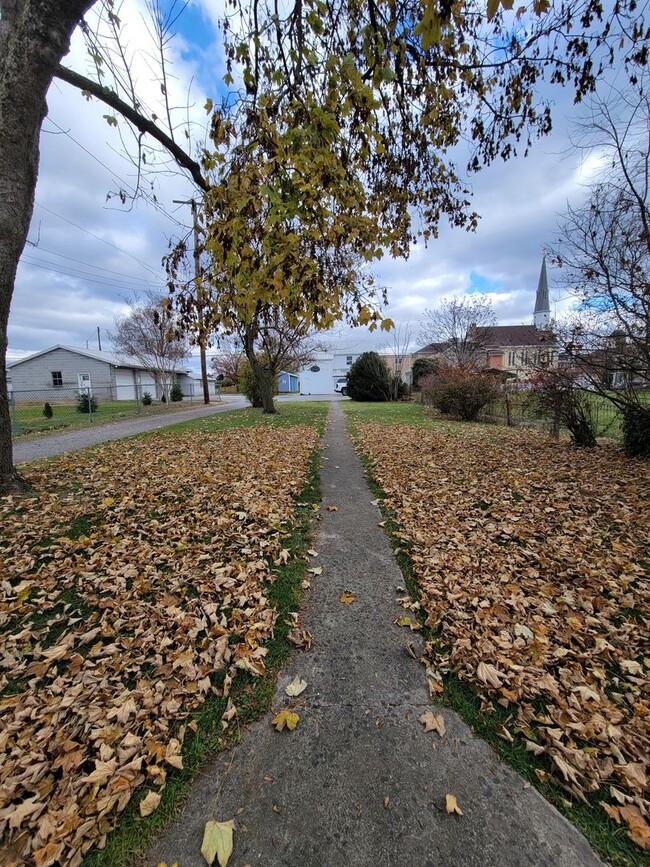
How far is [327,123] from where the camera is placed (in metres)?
2.79

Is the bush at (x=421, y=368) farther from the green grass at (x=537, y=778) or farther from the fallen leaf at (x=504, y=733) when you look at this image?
the fallen leaf at (x=504, y=733)

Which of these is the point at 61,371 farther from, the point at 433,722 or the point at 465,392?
the point at 433,722

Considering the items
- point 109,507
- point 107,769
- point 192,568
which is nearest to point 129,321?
point 109,507

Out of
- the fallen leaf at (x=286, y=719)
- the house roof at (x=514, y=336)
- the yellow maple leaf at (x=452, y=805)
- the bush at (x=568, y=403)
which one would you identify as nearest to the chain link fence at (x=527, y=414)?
the bush at (x=568, y=403)

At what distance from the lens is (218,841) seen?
1467mm

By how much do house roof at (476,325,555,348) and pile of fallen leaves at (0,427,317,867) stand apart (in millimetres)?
6527

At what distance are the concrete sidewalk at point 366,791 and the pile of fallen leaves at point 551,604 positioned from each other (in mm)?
228

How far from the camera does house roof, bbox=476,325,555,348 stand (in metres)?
7.95

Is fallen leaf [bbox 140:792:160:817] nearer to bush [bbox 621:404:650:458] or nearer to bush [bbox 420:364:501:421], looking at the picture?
bush [bbox 621:404:650:458]

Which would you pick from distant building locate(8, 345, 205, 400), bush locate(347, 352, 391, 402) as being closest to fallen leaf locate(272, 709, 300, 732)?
bush locate(347, 352, 391, 402)

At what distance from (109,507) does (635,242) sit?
29.4ft

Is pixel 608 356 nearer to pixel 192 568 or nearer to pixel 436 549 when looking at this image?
pixel 436 549

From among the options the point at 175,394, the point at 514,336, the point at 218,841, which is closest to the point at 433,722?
the point at 218,841

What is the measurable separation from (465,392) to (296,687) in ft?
43.1
